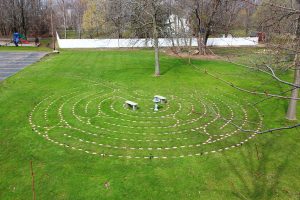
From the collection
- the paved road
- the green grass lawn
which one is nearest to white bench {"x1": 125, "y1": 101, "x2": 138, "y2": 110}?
the green grass lawn

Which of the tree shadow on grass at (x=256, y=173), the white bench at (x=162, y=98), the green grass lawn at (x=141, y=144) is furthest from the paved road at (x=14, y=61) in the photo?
the tree shadow on grass at (x=256, y=173)

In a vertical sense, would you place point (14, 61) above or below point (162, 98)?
above

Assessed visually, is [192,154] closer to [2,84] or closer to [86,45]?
[2,84]

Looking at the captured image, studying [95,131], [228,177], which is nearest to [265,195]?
[228,177]

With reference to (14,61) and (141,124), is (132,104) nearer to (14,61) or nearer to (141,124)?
(141,124)

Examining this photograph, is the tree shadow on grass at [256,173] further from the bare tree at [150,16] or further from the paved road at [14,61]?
the paved road at [14,61]

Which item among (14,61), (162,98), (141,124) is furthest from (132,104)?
(14,61)

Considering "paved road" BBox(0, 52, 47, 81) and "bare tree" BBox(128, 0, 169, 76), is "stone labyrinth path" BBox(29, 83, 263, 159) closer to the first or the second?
"bare tree" BBox(128, 0, 169, 76)
